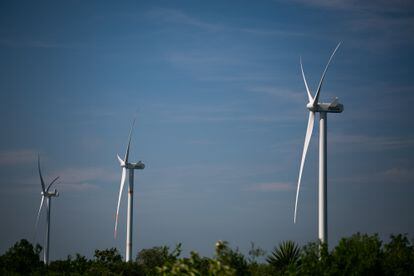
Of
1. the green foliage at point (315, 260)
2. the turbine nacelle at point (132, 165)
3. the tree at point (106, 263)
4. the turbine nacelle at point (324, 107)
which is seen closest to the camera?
the green foliage at point (315, 260)

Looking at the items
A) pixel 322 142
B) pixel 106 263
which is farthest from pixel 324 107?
pixel 106 263

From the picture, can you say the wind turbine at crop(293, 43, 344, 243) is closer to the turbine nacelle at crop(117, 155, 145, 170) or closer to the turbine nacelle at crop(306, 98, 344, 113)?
the turbine nacelle at crop(306, 98, 344, 113)

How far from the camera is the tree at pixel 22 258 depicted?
102 meters

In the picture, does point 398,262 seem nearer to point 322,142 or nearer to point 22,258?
point 322,142

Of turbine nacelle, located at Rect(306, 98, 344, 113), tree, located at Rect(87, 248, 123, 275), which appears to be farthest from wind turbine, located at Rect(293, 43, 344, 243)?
tree, located at Rect(87, 248, 123, 275)

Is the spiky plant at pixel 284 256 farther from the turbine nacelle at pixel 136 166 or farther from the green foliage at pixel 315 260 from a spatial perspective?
the turbine nacelle at pixel 136 166

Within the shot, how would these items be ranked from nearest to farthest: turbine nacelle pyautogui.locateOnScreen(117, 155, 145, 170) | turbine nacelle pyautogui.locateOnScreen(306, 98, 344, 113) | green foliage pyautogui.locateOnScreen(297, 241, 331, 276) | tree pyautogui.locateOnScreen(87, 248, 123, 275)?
green foliage pyautogui.locateOnScreen(297, 241, 331, 276) < turbine nacelle pyautogui.locateOnScreen(306, 98, 344, 113) < tree pyautogui.locateOnScreen(87, 248, 123, 275) < turbine nacelle pyautogui.locateOnScreen(117, 155, 145, 170)

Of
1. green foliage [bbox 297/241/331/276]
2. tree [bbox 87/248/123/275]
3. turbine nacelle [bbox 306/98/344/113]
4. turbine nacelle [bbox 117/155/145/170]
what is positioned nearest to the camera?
green foliage [bbox 297/241/331/276]

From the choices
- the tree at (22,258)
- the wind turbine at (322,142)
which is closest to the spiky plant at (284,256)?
the wind turbine at (322,142)

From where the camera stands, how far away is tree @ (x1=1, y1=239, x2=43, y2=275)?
102 metres

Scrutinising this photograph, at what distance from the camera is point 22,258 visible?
103688 millimetres

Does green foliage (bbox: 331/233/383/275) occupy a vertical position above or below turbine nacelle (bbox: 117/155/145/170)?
below

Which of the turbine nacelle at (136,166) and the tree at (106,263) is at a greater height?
the turbine nacelle at (136,166)

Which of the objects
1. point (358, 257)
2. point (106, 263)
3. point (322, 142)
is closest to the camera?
point (358, 257)
